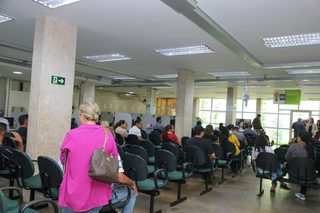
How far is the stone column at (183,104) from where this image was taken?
8695 millimetres

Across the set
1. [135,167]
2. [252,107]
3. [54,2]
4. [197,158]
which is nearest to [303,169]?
[197,158]

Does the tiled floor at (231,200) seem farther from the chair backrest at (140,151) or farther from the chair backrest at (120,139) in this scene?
the chair backrest at (120,139)

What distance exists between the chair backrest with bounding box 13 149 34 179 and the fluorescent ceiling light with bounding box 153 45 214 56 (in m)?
4.27

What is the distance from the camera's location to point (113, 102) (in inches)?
725

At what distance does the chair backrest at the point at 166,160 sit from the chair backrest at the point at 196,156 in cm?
77

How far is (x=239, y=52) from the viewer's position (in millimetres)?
5738

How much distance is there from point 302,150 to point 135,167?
3.07m

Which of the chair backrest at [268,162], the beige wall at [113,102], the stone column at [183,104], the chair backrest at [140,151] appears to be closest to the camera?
the chair backrest at [140,151]

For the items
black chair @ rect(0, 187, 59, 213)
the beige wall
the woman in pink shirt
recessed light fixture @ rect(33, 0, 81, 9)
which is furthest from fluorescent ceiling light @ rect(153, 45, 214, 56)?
the beige wall

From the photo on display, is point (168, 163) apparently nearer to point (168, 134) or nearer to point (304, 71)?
point (168, 134)

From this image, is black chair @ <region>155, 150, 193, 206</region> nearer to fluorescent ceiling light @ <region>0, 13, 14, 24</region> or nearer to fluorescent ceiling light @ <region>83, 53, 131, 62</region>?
fluorescent ceiling light @ <region>0, 13, 14, 24</region>

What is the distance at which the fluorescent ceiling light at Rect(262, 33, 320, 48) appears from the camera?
4.78 metres

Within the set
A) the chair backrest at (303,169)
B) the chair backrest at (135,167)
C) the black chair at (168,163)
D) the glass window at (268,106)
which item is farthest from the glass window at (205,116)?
the chair backrest at (135,167)

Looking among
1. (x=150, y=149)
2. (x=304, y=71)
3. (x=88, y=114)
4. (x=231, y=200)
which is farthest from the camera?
(x=304, y=71)
